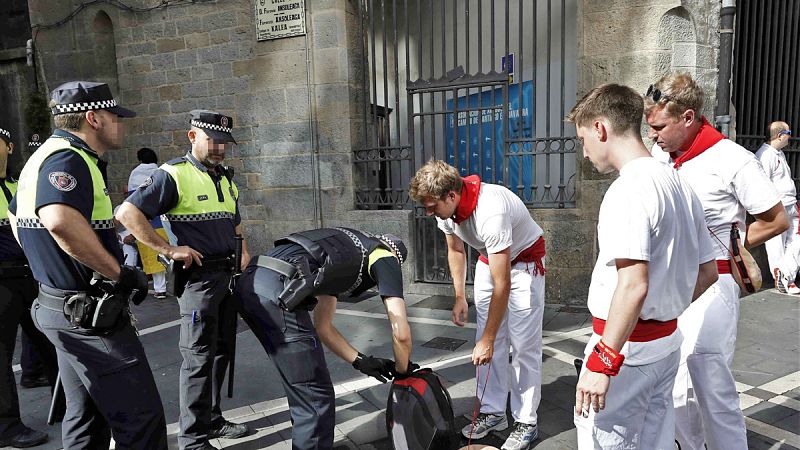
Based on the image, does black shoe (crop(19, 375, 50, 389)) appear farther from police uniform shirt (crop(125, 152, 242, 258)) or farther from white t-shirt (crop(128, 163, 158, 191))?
white t-shirt (crop(128, 163, 158, 191))

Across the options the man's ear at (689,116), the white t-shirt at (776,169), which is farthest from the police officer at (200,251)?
the white t-shirt at (776,169)

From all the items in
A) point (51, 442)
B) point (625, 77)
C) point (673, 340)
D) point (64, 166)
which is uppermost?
point (625, 77)

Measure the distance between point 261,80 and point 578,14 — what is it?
419cm

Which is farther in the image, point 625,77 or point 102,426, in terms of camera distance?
point 625,77

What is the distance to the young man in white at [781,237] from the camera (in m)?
6.01

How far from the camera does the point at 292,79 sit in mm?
7301

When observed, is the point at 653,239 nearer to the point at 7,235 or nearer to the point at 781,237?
the point at 7,235

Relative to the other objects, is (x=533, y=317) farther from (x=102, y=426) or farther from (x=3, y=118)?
(x=3, y=118)

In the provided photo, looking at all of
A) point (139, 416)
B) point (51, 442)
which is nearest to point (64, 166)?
point (139, 416)

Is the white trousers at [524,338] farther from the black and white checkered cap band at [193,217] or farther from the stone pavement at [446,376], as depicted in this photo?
the black and white checkered cap band at [193,217]

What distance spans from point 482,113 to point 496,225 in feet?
13.6

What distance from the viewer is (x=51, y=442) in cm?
347

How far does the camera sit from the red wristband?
72.4 inches

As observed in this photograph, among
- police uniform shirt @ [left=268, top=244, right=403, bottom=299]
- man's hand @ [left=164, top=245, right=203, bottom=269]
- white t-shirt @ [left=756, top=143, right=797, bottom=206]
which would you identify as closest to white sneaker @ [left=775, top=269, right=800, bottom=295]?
white t-shirt @ [left=756, top=143, right=797, bottom=206]
